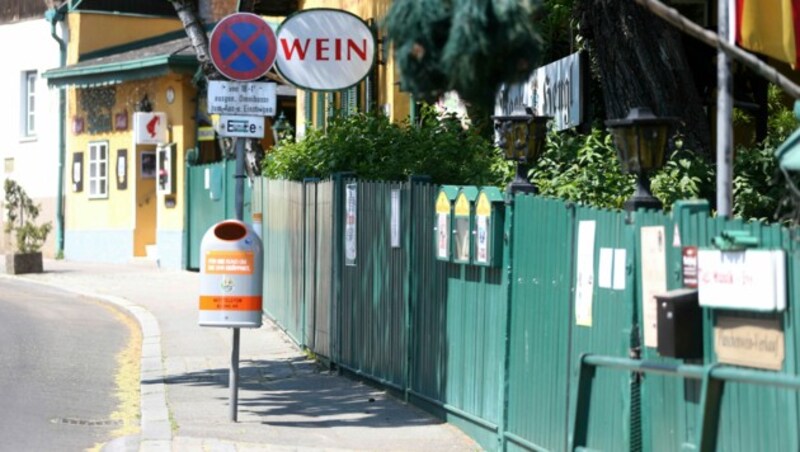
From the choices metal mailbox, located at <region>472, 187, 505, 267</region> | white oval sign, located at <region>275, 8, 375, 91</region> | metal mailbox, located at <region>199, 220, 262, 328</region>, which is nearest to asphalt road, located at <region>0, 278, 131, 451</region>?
metal mailbox, located at <region>199, 220, 262, 328</region>

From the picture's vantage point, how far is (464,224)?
10.6m

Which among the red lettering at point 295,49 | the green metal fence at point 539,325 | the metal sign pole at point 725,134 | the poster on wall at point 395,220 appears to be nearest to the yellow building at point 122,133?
the red lettering at point 295,49

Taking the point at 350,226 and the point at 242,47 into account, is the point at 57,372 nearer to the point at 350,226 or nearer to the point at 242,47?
the point at 350,226

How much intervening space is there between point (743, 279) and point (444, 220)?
4.53m

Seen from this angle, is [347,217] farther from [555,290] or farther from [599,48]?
[555,290]

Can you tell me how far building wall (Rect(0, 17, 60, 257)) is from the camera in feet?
116

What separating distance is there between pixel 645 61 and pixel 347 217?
298 cm

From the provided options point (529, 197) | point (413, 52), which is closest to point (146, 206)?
point (529, 197)

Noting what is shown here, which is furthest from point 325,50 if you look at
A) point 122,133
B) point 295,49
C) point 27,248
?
point 122,133

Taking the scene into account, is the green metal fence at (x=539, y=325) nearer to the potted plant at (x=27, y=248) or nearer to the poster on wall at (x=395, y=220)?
the poster on wall at (x=395, y=220)

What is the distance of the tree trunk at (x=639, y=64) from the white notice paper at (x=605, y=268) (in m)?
4.87

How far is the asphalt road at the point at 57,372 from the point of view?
36.2 ft

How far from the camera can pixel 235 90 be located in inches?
496

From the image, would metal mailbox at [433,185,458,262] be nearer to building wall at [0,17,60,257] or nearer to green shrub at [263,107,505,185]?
green shrub at [263,107,505,185]
